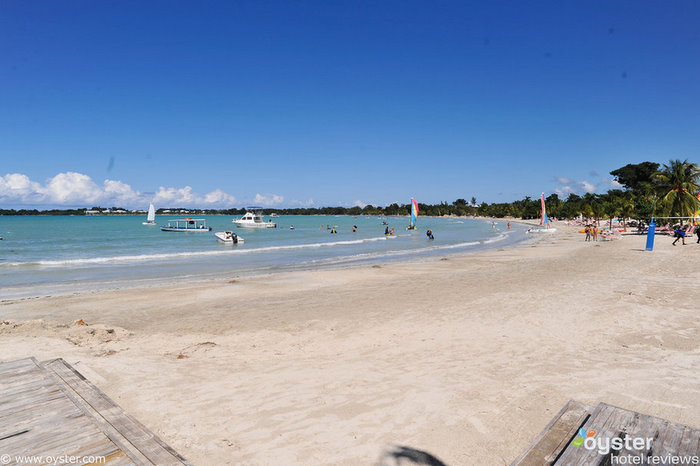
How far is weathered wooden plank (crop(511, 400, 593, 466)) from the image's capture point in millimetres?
2734

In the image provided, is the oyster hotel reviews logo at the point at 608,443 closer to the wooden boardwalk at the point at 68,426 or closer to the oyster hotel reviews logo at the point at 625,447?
the oyster hotel reviews logo at the point at 625,447

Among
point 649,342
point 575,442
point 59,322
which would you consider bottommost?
point 59,322

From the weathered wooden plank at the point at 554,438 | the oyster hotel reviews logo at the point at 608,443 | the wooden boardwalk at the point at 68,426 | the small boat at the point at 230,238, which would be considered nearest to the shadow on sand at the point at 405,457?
the weathered wooden plank at the point at 554,438

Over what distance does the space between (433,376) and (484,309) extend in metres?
5.11

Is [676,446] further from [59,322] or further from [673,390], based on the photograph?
[59,322]

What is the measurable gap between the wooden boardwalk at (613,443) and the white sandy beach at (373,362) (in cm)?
93

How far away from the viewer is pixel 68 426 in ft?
12.0

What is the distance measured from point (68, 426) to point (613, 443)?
453 centimetres

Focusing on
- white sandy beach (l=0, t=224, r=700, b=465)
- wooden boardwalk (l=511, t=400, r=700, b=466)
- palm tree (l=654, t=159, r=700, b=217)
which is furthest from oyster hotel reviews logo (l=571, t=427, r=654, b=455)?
palm tree (l=654, t=159, r=700, b=217)

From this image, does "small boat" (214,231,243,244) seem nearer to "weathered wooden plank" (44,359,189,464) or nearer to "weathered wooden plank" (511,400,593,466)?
"weathered wooden plank" (44,359,189,464)

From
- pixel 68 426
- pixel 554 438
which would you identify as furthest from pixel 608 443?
pixel 68 426

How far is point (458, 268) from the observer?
67.3ft

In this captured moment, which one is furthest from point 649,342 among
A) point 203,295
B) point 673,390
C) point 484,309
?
point 203,295

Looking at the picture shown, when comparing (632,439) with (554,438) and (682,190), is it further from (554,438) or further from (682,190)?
(682,190)
